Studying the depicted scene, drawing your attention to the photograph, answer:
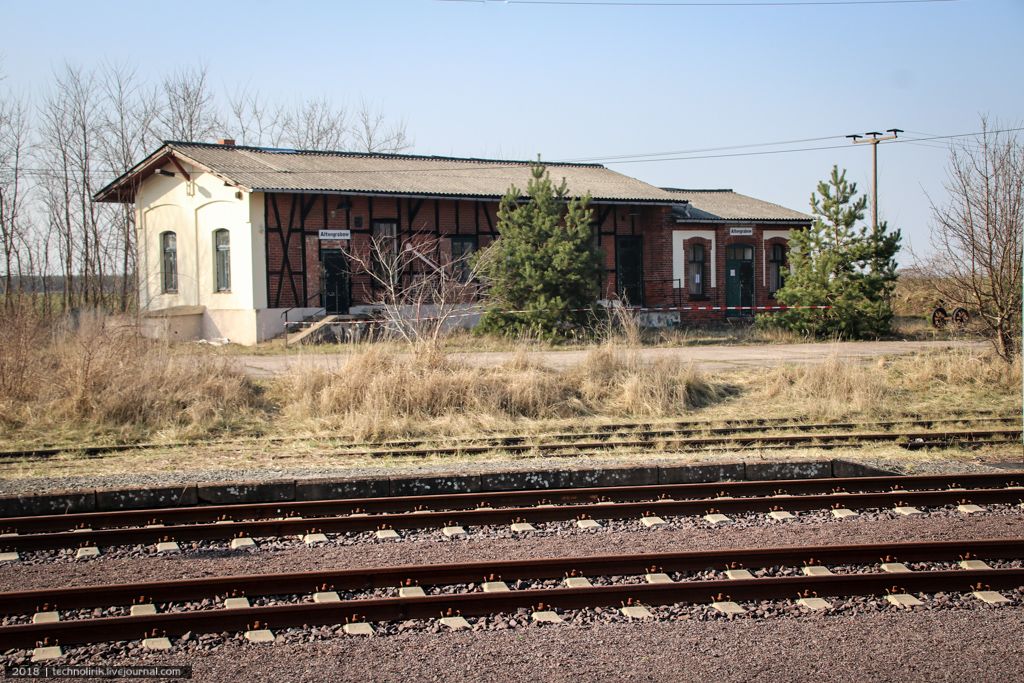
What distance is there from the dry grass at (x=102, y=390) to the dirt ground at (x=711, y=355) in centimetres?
151

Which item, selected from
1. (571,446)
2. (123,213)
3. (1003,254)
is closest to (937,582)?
(571,446)

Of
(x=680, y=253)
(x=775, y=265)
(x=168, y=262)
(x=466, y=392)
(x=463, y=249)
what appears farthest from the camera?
(x=775, y=265)

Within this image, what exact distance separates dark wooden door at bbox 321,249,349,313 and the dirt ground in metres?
5.22

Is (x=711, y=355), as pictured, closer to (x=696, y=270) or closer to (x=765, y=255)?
(x=696, y=270)

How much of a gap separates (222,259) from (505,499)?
74.6 feet

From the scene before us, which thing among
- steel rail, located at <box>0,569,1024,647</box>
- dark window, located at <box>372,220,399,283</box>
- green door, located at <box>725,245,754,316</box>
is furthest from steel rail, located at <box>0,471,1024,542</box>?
green door, located at <box>725,245,754,316</box>

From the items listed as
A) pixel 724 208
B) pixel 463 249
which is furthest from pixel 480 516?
pixel 724 208

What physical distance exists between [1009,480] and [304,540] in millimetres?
6834

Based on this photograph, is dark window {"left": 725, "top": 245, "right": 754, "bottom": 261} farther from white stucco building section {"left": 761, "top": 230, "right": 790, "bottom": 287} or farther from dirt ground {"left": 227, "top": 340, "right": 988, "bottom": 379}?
dirt ground {"left": 227, "top": 340, "right": 988, "bottom": 379}

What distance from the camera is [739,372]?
18484mm

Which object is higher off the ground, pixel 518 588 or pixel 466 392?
pixel 466 392

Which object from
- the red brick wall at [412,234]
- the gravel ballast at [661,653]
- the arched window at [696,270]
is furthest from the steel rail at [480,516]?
the arched window at [696,270]

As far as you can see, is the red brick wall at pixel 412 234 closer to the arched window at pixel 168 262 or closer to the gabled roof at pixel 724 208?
the gabled roof at pixel 724 208

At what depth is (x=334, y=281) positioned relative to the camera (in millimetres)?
29359
